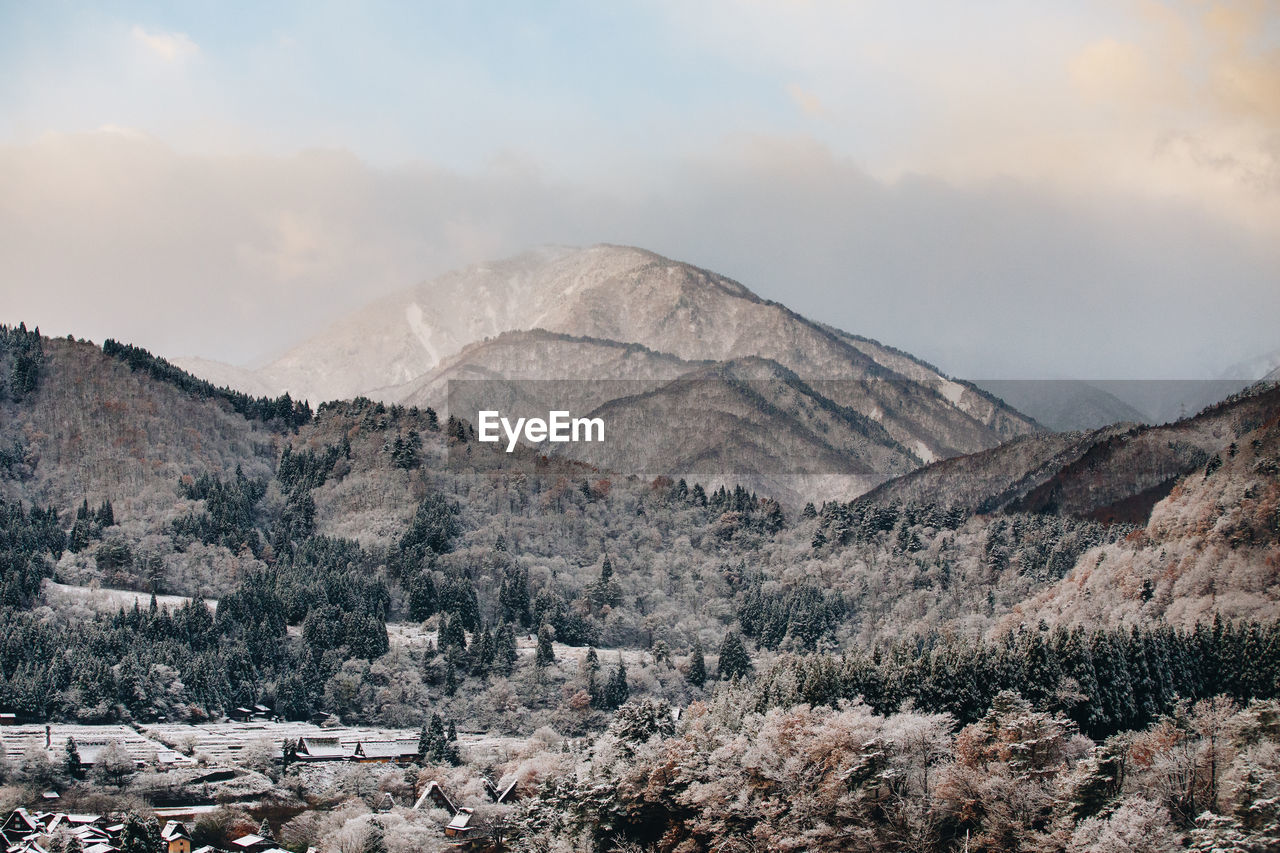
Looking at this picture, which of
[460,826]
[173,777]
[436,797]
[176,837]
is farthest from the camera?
[173,777]

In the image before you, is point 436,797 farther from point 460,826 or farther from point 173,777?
point 173,777

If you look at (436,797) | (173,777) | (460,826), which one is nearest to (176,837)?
(173,777)

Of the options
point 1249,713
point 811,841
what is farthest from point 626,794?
point 1249,713

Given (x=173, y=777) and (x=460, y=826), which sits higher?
(x=173, y=777)

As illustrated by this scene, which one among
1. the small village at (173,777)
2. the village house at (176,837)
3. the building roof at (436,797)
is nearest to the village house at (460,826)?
the small village at (173,777)

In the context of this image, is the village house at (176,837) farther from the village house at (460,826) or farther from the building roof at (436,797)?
the village house at (460,826)

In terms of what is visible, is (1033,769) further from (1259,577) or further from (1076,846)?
(1259,577)

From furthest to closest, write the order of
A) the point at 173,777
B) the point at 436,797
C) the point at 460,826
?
the point at 173,777 → the point at 436,797 → the point at 460,826

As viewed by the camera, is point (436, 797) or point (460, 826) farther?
point (436, 797)
